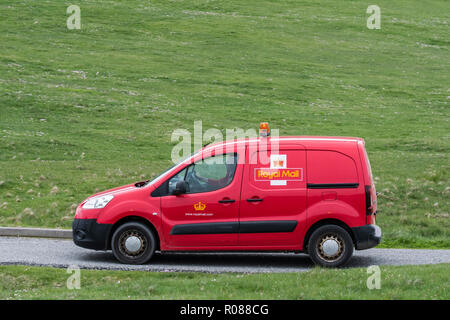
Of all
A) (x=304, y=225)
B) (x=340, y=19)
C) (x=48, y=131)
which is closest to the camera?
(x=304, y=225)

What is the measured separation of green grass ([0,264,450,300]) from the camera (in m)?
8.62

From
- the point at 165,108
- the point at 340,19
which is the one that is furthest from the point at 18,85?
the point at 340,19

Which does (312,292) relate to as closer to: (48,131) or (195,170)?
(195,170)

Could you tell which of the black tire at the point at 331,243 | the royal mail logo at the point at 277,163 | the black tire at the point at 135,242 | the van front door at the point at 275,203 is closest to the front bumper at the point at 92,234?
the black tire at the point at 135,242

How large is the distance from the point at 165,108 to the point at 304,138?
2135 cm

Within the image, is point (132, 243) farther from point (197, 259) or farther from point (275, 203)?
point (275, 203)

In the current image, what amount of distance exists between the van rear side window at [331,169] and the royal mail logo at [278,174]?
182 mm

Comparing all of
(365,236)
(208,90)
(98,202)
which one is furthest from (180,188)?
(208,90)

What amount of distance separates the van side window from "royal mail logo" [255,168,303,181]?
0.44 meters

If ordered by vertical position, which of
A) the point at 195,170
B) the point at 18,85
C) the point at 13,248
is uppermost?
the point at 18,85

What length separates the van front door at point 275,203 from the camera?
37.1 ft

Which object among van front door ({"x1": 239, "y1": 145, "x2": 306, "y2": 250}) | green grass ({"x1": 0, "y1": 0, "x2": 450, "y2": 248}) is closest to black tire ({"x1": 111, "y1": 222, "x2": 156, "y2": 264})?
van front door ({"x1": 239, "y1": 145, "x2": 306, "y2": 250})

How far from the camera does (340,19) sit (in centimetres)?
6284

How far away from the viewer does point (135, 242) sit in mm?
11445
